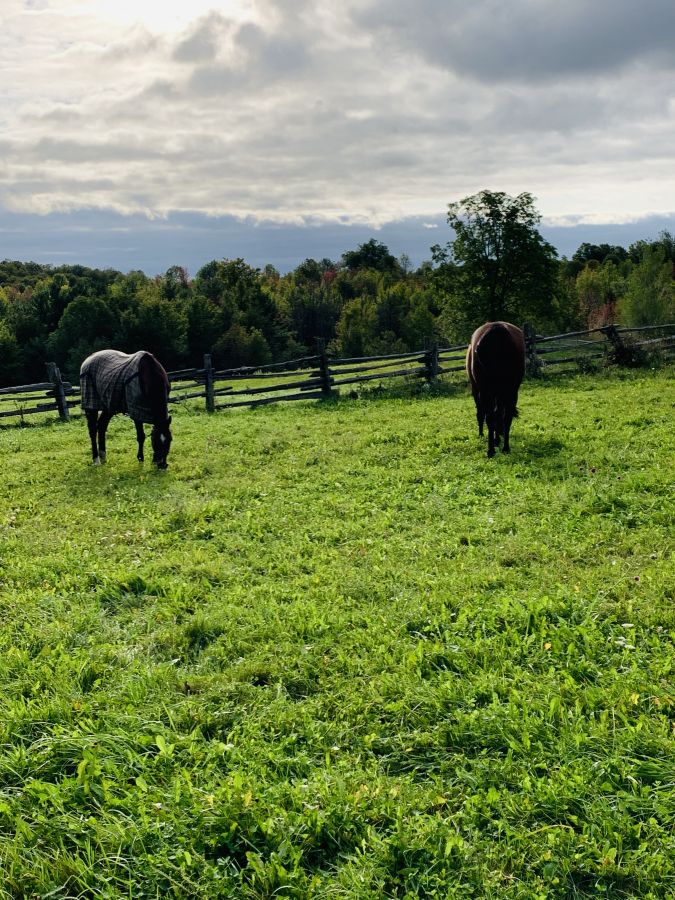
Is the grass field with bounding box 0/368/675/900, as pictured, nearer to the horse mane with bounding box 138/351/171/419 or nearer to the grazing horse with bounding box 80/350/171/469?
the grazing horse with bounding box 80/350/171/469

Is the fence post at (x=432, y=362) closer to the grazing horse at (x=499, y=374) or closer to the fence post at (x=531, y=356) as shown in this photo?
the fence post at (x=531, y=356)

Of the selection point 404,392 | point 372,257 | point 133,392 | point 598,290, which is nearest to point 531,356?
point 404,392

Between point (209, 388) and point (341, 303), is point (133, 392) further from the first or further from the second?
point (341, 303)

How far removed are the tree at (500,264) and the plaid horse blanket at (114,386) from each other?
29.3 m

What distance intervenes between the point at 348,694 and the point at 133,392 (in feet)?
24.3

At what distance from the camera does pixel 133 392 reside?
9.61 m

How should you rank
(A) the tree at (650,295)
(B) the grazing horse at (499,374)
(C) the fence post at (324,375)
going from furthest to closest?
(A) the tree at (650,295), (C) the fence post at (324,375), (B) the grazing horse at (499,374)

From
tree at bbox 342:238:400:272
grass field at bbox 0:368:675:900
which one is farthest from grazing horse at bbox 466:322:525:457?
tree at bbox 342:238:400:272

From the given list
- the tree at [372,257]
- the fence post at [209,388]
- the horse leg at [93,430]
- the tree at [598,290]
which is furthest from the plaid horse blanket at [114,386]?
the tree at [372,257]

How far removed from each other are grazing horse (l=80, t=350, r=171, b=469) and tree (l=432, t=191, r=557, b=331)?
1154 inches

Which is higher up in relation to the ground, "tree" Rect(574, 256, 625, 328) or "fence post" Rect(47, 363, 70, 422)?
"tree" Rect(574, 256, 625, 328)

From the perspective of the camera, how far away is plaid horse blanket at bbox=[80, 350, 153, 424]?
958 cm

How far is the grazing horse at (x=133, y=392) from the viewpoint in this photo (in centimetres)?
954

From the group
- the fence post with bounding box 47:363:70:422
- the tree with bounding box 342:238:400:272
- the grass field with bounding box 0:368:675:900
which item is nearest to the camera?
the grass field with bounding box 0:368:675:900
